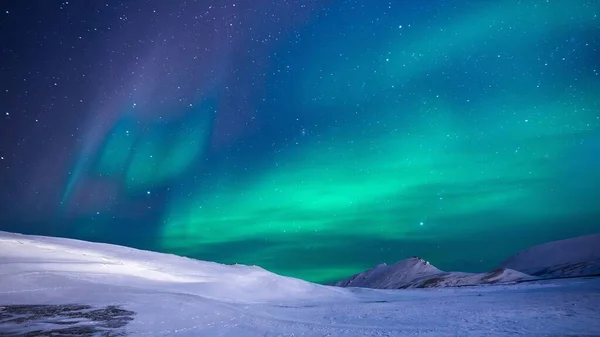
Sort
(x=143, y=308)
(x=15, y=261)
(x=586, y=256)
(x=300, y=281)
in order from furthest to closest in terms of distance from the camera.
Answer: (x=586, y=256), (x=300, y=281), (x=15, y=261), (x=143, y=308)

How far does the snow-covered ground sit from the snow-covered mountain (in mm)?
47353

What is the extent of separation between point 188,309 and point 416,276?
8498cm

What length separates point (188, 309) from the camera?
31.0 feet

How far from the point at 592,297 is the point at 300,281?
10670 mm

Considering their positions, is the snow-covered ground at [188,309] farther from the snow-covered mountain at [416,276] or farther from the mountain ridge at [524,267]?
the mountain ridge at [524,267]

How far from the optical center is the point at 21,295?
9711 mm

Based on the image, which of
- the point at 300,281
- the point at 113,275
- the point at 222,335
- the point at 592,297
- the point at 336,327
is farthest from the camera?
the point at 300,281

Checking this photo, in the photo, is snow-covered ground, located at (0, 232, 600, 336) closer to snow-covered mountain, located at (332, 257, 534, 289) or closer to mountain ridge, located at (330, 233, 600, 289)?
snow-covered mountain, located at (332, 257, 534, 289)

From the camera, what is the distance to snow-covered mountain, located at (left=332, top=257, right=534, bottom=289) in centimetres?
5566

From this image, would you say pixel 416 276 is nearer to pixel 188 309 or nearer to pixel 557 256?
pixel 557 256

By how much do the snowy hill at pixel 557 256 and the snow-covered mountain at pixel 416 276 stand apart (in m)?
16.6

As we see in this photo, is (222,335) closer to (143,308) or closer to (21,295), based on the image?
(143,308)

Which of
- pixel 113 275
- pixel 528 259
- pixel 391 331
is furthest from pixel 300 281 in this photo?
pixel 528 259

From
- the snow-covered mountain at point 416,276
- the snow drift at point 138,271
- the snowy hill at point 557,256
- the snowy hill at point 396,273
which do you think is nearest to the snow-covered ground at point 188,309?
the snow drift at point 138,271
